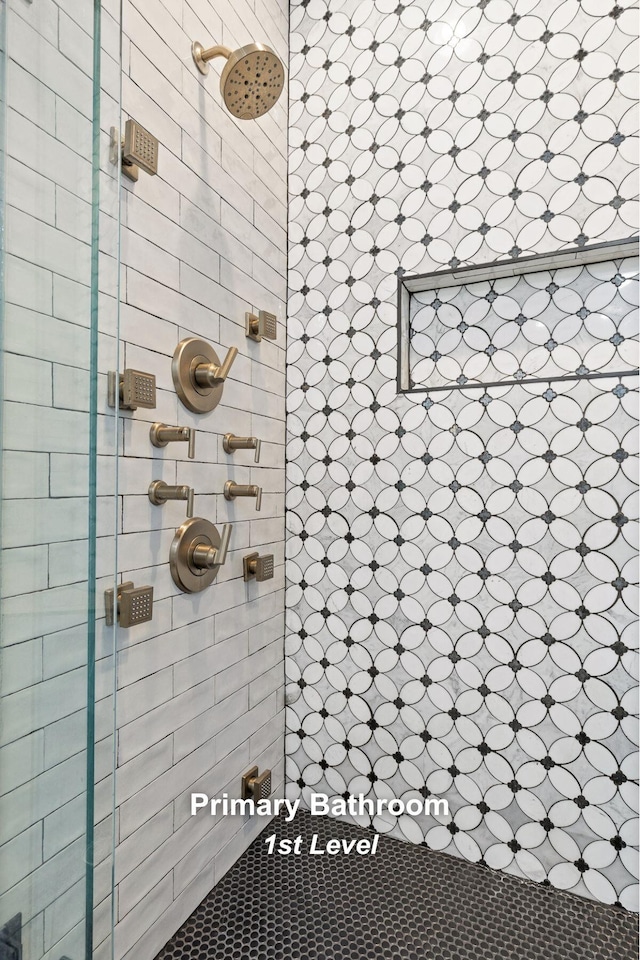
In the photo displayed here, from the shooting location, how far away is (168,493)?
3.38 ft

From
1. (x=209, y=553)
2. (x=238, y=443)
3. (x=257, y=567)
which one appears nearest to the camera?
(x=209, y=553)

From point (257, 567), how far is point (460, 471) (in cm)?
56

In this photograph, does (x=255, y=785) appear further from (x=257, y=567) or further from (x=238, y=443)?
(x=238, y=443)

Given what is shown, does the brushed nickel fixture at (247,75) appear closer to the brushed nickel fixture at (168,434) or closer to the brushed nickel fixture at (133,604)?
the brushed nickel fixture at (168,434)

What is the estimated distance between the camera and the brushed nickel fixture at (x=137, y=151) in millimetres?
959

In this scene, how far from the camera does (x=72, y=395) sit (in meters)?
0.53

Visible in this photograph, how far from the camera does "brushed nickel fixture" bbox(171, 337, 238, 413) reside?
109 cm

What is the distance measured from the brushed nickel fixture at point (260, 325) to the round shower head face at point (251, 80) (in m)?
0.43

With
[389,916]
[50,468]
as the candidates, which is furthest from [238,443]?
[389,916]

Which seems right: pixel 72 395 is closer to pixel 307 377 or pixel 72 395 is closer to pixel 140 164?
pixel 140 164

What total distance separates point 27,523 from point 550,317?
1228 millimetres

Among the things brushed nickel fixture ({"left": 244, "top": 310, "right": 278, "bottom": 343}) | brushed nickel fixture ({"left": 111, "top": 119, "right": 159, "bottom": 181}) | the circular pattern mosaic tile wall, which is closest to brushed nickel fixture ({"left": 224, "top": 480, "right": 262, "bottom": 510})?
the circular pattern mosaic tile wall

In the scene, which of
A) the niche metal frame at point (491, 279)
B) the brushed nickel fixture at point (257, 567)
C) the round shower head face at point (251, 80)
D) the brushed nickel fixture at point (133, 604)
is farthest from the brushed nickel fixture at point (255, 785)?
the round shower head face at point (251, 80)

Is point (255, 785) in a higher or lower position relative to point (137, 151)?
lower
